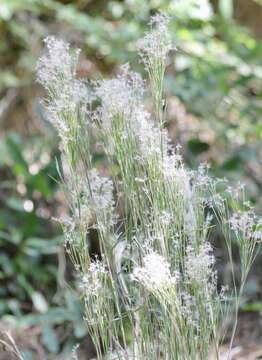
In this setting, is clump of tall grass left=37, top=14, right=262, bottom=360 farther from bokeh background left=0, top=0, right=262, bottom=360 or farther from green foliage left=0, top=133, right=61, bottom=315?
green foliage left=0, top=133, right=61, bottom=315

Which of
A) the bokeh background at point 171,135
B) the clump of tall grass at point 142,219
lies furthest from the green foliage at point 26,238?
the clump of tall grass at point 142,219

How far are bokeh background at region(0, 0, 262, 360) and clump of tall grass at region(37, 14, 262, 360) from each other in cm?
134

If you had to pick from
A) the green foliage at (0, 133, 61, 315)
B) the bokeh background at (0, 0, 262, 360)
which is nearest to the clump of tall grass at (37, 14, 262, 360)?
the bokeh background at (0, 0, 262, 360)

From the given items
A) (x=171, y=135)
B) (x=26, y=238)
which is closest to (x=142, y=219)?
(x=26, y=238)

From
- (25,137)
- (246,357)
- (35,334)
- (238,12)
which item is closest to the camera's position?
(246,357)

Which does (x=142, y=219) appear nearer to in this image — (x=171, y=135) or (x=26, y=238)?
(x=26, y=238)

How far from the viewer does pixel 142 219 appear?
50.8 inches

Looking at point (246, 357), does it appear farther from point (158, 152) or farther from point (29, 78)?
point (29, 78)

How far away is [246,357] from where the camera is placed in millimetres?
2393

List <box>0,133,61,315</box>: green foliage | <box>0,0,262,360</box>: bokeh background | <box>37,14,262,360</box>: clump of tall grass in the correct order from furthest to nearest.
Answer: <box>0,133,61,315</box>: green foliage
<box>0,0,262,360</box>: bokeh background
<box>37,14,262,360</box>: clump of tall grass

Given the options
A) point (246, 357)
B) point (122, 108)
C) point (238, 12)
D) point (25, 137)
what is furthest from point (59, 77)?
point (238, 12)

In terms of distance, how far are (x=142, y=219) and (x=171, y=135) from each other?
1977 millimetres

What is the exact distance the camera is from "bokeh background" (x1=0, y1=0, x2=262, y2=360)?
9.32ft

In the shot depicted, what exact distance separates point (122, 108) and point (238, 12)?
3.16 metres
